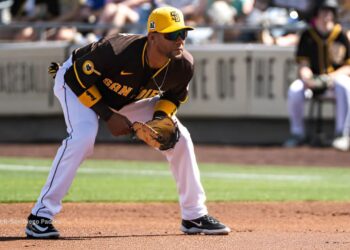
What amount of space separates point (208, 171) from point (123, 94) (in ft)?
19.8

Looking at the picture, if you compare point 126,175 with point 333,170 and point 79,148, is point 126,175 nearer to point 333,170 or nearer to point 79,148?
point 333,170

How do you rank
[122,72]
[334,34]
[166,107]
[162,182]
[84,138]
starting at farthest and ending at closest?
[334,34] → [162,182] → [166,107] → [122,72] → [84,138]

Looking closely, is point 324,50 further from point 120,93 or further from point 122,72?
point 122,72

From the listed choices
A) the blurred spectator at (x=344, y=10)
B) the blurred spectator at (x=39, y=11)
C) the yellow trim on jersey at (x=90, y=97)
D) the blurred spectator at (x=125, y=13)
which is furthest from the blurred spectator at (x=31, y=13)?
the yellow trim on jersey at (x=90, y=97)

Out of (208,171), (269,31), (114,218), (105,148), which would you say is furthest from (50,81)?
(114,218)

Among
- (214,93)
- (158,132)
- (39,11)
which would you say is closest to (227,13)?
(214,93)

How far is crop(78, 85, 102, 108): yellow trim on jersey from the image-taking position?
22.0 ft

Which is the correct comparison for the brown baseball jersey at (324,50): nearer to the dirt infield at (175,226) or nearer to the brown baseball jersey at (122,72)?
the dirt infield at (175,226)

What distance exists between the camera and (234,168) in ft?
43.8

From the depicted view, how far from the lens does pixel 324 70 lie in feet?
50.1

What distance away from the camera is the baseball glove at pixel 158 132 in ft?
21.8

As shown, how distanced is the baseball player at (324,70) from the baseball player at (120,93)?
26.9ft

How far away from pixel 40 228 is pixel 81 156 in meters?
0.59

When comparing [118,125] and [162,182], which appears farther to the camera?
[162,182]
